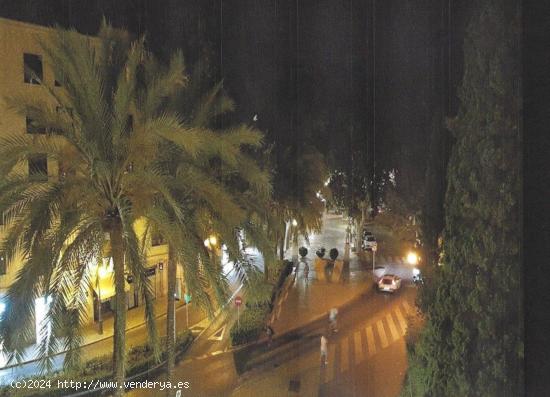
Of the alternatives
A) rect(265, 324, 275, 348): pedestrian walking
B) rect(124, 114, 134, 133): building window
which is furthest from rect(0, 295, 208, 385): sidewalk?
rect(124, 114, 134, 133): building window

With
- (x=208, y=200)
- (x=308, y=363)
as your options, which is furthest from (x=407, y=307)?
(x=208, y=200)

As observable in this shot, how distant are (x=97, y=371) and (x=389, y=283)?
815 cm

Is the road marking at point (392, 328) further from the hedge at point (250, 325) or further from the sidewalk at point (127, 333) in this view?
the sidewalk at point (127, 333)

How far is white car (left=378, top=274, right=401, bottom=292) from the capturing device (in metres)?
12.8

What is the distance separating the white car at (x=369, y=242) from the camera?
1728 cm

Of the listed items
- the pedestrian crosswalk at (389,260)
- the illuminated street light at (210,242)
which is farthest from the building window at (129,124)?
the pedestrian crosswalk at (389,260)

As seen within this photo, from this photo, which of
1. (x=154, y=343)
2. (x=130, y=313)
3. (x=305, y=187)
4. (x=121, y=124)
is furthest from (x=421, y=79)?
(x=130, y=313)

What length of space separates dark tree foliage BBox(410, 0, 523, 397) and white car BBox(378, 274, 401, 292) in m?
8.21

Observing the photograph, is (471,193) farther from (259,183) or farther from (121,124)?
(121,124)

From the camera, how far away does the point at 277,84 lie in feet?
32.0

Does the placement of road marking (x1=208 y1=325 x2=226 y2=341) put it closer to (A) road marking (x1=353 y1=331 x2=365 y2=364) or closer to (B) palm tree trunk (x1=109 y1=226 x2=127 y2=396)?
(A) road marking (x1=353 y1=331 x2=365 y2=364)

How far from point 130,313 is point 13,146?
23.7ft

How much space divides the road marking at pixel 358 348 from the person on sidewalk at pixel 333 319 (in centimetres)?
50

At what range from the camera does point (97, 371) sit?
7273 millimetres
